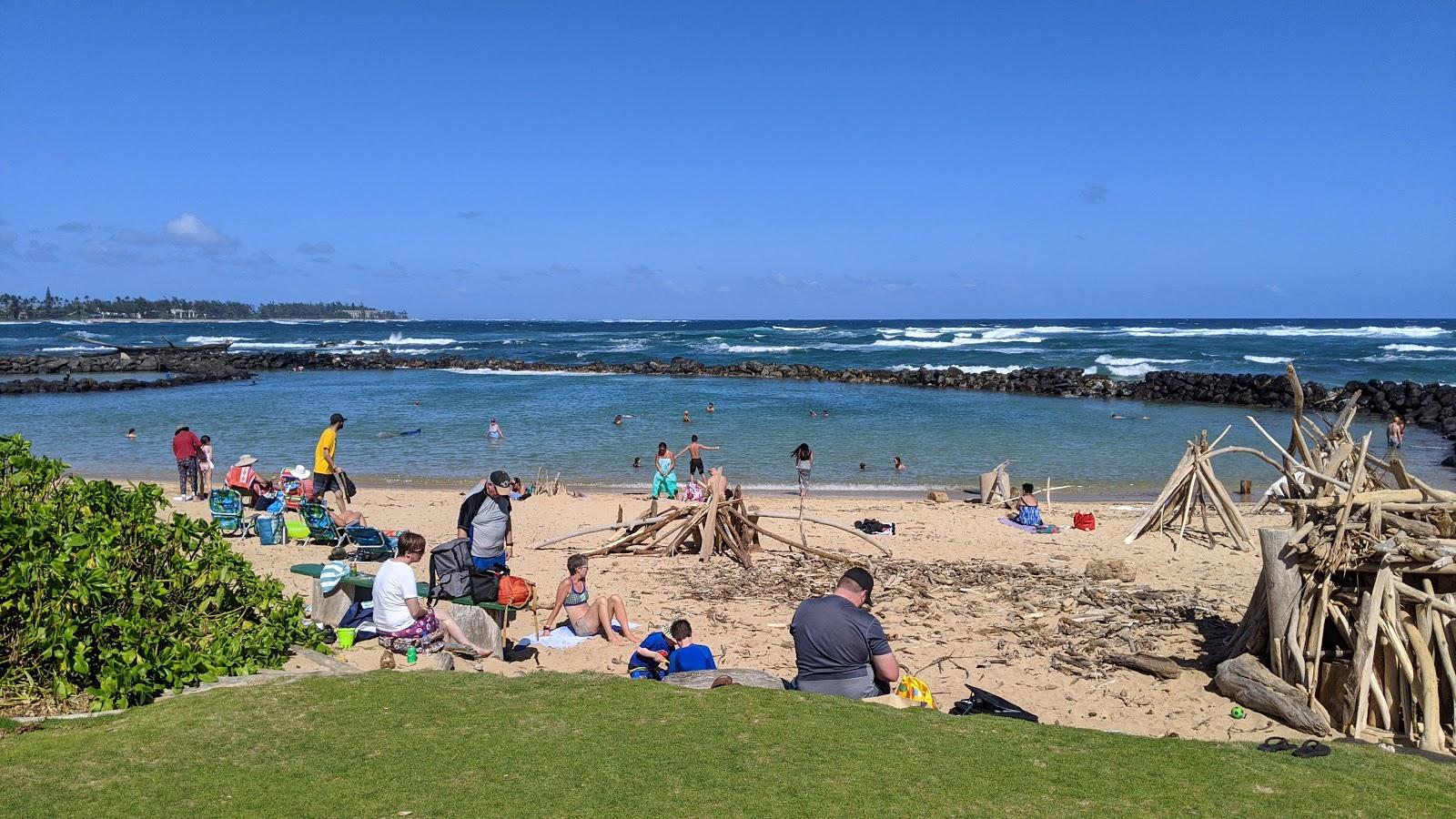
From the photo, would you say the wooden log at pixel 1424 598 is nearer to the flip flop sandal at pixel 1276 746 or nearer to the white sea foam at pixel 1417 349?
the flip flop sandal at pixel 1276 746

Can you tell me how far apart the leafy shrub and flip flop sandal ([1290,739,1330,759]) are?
6.61m

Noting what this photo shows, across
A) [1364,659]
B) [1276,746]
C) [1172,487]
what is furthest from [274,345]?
[1276,746]

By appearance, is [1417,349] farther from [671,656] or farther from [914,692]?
[671,656]

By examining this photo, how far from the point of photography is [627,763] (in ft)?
16.1

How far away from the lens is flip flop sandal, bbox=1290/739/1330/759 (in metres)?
5.50

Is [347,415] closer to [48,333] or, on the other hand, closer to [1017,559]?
[1017,559]

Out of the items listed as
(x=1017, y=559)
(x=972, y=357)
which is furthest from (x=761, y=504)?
(x=972, y=357)

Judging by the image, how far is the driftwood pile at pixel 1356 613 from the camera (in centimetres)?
672

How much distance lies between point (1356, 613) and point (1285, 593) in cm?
50

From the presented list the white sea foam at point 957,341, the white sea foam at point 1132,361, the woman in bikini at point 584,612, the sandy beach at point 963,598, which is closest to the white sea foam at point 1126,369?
the white sea foam at point 1132,361

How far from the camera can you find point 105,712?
17.9 feet

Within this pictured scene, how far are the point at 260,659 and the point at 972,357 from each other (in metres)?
56.8

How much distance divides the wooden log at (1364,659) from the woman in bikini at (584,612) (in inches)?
234

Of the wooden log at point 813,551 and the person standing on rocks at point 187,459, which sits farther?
the person standing on rocks at point 187,459
